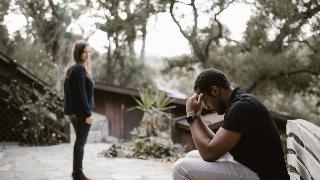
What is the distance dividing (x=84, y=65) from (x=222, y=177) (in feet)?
9.30

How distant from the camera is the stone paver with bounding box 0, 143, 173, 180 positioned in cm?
618

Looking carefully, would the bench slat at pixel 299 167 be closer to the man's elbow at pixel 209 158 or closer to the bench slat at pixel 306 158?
the bench slat at pixel 306 158

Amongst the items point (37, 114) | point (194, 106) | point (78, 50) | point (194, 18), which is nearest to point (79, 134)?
point (78, 50)

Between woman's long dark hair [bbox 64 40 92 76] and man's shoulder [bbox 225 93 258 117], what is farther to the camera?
woman's long dark hair [bbox 64 40 92 76]

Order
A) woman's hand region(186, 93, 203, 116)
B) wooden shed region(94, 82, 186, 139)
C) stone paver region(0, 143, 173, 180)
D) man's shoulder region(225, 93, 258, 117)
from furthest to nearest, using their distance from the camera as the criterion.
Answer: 1. wooden shed region(94, 82, 186, 139)
2. stone paver region(0, 143, 173, 180)
3. woman's hand region(186, 93, 203, 116)
4. man's shoulder region(225, 93, 258, 117)

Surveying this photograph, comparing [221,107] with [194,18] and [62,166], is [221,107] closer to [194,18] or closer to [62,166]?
[62,166]

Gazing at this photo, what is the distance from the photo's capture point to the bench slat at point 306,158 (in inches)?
104

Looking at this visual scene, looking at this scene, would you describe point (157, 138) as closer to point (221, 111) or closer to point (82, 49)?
point (82, 49)

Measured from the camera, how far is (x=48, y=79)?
12.0m

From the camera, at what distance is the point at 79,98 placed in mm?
5316

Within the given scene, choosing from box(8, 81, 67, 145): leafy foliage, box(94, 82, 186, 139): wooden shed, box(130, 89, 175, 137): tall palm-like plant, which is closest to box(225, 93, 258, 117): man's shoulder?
box(130, 89, 175, 137): tall palm-like plant

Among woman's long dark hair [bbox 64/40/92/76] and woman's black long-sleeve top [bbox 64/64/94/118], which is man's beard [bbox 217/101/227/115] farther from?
woman's long dark hair [bbox 64/40/92/76]

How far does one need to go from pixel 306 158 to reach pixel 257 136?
0.44m

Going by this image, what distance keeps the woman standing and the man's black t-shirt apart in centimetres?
256
